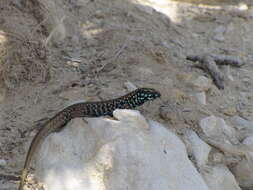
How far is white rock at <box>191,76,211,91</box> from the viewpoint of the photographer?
5879 mm

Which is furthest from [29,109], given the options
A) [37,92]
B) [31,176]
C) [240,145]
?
[240,145]

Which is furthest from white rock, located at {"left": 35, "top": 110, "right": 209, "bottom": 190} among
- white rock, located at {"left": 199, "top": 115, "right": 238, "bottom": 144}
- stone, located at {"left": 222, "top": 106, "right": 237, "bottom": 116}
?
stone, located at {"left": 222, "top": 106, "right": 237, "bottom": 116}

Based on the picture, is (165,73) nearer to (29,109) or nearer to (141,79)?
(141,79)

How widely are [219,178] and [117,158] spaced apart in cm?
124

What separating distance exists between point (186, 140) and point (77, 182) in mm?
1343

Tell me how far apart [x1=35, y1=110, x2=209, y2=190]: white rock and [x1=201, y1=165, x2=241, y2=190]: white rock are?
13.0 inches

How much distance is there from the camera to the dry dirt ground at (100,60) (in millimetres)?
4973

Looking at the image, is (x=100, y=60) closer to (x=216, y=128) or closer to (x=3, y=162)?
(x=216, y=128)

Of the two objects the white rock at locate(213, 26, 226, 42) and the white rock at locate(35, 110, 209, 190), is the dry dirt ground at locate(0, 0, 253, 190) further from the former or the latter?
the white rock at locate(35, 110, 209, 190)

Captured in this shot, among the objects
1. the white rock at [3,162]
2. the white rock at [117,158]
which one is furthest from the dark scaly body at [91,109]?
the white rock at [3,162]

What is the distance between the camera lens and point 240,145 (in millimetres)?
5039

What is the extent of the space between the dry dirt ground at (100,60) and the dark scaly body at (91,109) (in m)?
0.20

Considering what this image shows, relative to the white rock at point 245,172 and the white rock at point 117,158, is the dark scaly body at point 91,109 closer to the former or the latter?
the white rock at point 117,158

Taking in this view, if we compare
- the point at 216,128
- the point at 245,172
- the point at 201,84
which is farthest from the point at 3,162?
the point at 201,84
